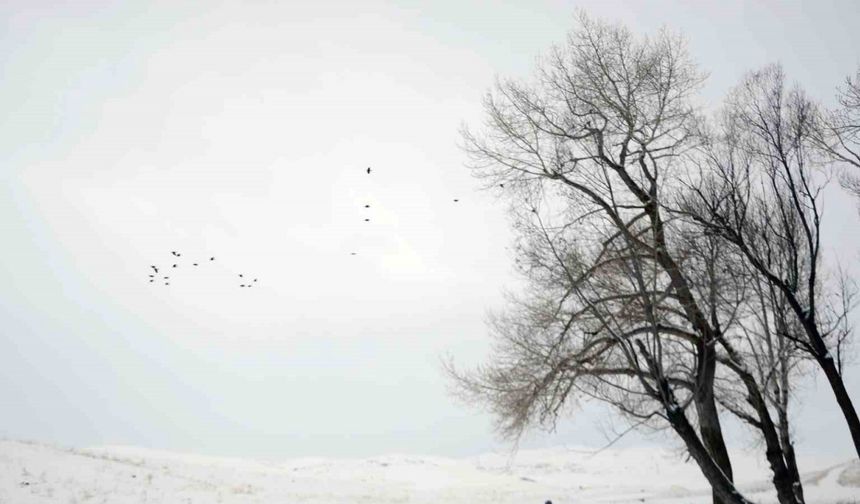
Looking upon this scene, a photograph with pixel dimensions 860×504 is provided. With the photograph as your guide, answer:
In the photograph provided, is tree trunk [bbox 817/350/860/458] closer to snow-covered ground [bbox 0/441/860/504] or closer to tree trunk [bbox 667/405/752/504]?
tree trunk [bbox 667/405/752/504]

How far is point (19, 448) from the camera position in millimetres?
21984

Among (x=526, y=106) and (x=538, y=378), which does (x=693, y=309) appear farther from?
(x=526, y=106)

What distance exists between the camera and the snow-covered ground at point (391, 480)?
17.7 metres

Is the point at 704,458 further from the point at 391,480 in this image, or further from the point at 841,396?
the point at 391,480

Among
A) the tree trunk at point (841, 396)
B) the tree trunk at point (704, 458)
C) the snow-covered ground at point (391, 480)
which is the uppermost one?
the tree trunk at point (841, 396)

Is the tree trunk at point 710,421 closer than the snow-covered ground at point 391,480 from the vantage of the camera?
Yes

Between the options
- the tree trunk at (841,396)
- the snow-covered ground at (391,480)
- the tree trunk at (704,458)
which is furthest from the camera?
the snow-covered ground at (391,480)

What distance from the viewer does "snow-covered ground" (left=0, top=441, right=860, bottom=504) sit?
57.9ft

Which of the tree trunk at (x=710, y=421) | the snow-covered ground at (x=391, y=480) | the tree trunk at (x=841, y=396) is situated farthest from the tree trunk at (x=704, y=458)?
the tree trunk at (x=841, y=396)

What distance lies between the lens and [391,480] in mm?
31375

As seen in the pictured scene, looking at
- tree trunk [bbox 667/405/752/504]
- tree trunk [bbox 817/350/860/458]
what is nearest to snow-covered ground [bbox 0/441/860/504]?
tree trunk [bbox 667/405/752/504]

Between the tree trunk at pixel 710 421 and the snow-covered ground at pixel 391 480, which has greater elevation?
the tree trunk at pixel 710 421

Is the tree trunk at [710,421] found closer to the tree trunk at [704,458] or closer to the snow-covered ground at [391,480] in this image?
the snow-covered ground at [391,480]

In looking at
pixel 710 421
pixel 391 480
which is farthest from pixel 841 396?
pixel 391 480
